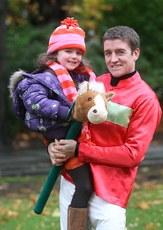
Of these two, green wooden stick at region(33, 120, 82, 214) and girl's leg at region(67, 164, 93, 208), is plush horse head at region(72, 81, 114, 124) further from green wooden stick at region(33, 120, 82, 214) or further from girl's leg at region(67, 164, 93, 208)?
girl's leg at region(67, 164, 93, 208)

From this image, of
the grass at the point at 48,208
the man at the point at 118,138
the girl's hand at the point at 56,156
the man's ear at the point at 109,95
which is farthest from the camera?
the grass at the point at 48,208

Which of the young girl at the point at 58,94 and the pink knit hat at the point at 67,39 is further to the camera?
the pink knit hat at the point at 67,39

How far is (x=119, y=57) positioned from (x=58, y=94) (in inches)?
18.3

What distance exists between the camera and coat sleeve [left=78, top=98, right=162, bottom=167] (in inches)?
159

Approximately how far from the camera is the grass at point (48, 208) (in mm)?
7029

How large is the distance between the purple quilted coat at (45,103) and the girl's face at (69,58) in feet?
0.48

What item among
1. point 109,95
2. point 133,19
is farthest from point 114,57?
point 133,19

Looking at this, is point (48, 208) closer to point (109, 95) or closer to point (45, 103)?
point (45, 103)

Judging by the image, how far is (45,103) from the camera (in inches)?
162

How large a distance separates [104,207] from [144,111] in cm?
67

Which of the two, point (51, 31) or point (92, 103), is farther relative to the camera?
point (51, 31)

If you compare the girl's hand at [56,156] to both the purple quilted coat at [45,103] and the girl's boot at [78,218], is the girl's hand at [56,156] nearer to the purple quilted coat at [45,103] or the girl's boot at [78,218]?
the purple quilted coat at [45,103]

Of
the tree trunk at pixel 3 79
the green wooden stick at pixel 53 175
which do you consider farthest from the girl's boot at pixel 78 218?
the tree trunk at pixel 3 79

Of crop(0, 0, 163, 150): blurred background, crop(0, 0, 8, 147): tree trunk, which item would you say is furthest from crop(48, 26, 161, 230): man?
crop(0, 0, 8, 147): tree trunk
